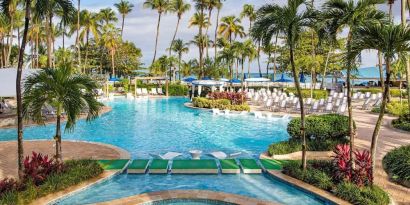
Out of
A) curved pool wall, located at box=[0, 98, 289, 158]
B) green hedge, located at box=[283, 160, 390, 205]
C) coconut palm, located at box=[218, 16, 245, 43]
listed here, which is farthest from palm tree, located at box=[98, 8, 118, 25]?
green hedge, located at box=[283, 160, 390, 205]

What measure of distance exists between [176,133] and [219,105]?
9.06 metres

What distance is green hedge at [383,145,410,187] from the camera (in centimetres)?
896

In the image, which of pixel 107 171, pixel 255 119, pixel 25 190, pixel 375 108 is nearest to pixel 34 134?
pixel 107 171

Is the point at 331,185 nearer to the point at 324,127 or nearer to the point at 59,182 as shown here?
the point at 324,127

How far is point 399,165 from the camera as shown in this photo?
9594 mm

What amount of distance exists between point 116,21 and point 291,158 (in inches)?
2097

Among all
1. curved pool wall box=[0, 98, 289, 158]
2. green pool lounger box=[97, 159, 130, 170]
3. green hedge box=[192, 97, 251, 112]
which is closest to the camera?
green pool lounger box=[97, 159, 130, 170]

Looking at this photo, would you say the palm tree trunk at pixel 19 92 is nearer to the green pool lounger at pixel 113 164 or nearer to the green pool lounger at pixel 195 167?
the green pool lounger at pixel 113 164

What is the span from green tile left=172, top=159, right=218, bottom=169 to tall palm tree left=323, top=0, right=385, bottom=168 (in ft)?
13.6

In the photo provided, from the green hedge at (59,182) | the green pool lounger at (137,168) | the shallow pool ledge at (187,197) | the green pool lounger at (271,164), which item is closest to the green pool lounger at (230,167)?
the green pool lounger at (271,164)

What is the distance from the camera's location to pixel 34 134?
17578mm

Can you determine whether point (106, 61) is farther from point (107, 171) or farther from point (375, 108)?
point (107, 171)

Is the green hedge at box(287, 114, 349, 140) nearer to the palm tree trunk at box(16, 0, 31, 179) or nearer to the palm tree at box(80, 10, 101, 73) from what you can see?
the palm tree trunk at box(16, 0, 31, 179)

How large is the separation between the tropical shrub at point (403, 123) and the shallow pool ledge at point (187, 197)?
1216 cm
